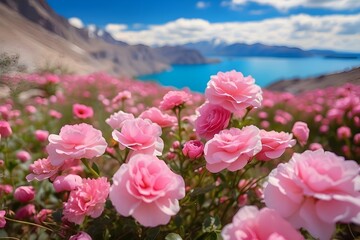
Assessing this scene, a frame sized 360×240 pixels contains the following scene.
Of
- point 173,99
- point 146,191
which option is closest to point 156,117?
point 173,99

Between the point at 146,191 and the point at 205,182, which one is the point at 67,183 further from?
the point at 205,182

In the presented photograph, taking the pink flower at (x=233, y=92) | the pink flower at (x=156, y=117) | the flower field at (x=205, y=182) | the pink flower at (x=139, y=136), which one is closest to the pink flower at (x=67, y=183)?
the flower field at (x=205, y=182)

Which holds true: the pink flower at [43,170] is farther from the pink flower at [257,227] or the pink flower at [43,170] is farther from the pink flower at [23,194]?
the pink flower at [257,227]

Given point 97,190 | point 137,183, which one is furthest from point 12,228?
point 137,183

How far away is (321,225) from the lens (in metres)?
0.51

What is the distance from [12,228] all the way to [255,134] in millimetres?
1237

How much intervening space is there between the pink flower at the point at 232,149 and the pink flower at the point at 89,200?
26 centimetres

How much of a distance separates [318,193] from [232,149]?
0.22 m

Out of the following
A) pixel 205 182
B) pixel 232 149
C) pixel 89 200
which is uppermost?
pixel 232 149

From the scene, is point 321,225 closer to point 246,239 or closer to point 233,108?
point 246,239

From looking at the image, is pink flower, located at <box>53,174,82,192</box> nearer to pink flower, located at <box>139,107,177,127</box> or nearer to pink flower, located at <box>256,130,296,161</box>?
pink flower, located at <box>139,107,177,127</box>

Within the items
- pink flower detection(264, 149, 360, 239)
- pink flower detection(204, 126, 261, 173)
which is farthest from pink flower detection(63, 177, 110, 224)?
pink flower detection(264, 149, 360, 239)

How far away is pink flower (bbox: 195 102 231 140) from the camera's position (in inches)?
33.6

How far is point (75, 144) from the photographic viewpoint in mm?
715
